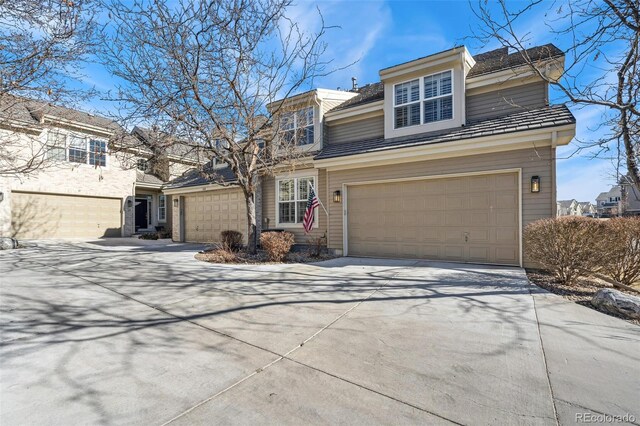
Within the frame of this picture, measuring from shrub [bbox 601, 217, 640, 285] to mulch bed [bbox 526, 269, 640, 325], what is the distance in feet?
1.23

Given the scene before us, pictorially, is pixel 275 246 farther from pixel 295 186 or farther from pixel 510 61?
pixel 510 61

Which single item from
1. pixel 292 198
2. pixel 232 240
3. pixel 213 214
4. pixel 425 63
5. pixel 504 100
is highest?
pixel 425 63

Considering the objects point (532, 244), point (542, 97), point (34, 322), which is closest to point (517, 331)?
point (532, 244)

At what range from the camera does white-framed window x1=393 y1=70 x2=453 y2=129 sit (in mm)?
9344

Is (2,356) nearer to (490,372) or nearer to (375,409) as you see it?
(375,409)

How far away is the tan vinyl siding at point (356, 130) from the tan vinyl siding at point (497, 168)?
6.02ft

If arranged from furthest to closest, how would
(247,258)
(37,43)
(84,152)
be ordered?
1. (84,152)
2. (247,258)
3. (37,43)

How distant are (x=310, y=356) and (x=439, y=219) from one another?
22.5 ft

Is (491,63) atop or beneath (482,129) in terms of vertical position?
atop

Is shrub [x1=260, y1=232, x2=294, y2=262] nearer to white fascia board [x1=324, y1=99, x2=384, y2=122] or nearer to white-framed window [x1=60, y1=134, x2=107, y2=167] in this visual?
white fascia board [x1=324, y1=99, x2=384, y2=122]

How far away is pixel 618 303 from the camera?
170 inches

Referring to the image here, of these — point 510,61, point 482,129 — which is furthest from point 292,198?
point 510,61

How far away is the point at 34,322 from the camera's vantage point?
4012 millimetres

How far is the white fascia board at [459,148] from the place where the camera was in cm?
716
